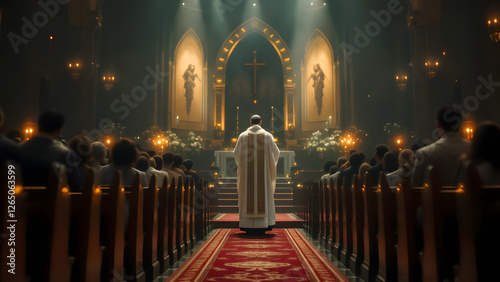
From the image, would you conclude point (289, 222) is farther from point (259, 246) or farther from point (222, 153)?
point (222, 153)

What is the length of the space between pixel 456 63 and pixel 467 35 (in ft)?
2.14

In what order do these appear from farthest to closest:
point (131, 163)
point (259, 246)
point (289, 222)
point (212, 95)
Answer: point (212, 95)
point (289, 222)
point (259, 246)
point (131, 163)

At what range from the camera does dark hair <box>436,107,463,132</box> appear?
3406 millimetres

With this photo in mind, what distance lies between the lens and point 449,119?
11.2ft

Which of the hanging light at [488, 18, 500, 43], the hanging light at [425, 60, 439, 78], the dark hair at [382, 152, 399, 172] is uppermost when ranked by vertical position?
the hanging light at [425, 60, 439, 78]

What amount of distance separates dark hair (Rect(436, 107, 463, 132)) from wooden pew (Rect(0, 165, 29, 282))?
287 cm

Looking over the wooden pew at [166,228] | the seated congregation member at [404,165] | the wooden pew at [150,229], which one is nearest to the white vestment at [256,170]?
the wooden pew at [166,228]

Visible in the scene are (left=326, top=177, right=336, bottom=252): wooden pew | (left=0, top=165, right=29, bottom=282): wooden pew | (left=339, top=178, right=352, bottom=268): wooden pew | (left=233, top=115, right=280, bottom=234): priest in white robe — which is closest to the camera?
(left=0, top=165, right=29, bottom=282): wooden pew

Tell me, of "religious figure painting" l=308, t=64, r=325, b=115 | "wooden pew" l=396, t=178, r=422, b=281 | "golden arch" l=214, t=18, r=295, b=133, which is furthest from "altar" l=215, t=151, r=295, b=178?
"wooden pew" l=396, t=178, r=422, b=281

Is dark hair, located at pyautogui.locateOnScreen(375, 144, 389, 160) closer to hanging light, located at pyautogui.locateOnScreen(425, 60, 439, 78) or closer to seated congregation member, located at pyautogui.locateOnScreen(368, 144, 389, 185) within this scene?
seated congregation member, located at pyautogui.locateOnScreen(368, 144, 389, 185)

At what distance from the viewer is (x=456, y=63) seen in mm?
10469

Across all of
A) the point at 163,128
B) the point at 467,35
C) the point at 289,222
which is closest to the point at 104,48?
the point at 163,128

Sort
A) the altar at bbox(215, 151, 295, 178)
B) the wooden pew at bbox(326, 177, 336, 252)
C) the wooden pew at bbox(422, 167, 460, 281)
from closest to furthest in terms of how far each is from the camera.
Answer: the wooden pew at bbox(422, 167, 460, 281) → the wooden pew at bbox(326, 177, 336, 252) → the altar at bbox(215, 151, 295, 178)

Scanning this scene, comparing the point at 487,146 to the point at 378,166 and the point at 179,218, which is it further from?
the point at 179,218
